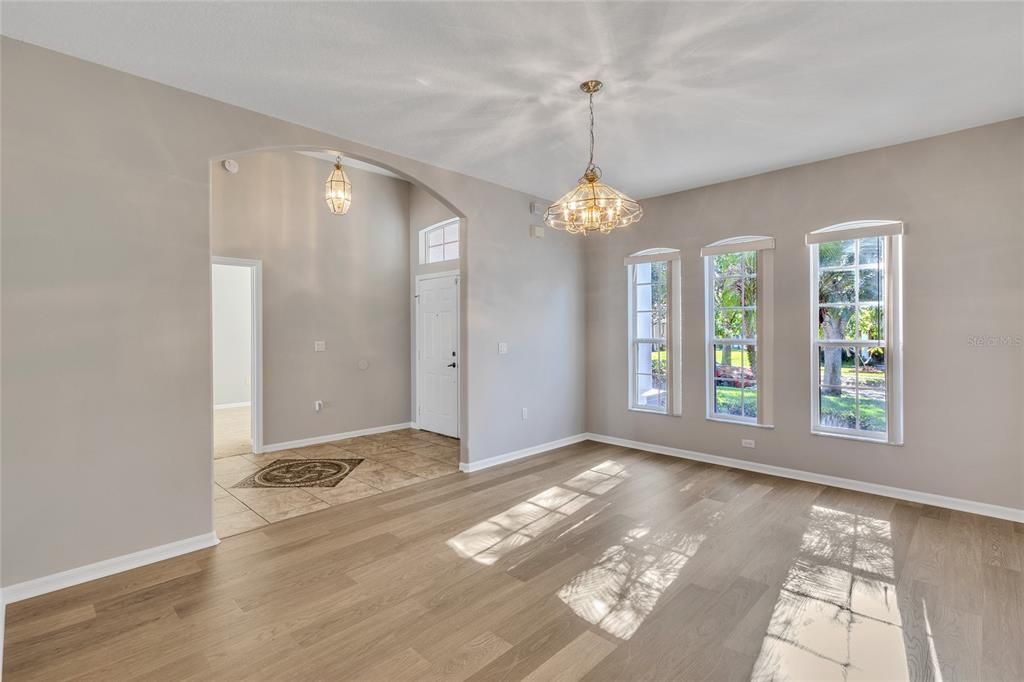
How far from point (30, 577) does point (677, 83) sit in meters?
4.68

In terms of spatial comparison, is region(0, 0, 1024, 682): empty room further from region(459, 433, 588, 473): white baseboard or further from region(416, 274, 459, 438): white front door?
region(416, 274, 459, 438): white front door

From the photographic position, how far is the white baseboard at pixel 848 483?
11.9 feet

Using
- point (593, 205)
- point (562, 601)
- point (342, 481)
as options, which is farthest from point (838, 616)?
point (342, 481)

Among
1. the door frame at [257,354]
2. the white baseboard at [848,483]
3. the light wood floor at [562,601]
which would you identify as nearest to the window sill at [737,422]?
the white baseboard at [848,483]

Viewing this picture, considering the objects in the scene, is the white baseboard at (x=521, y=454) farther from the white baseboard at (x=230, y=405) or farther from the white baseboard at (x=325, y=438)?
the white baseboard at (x=230, y=405)

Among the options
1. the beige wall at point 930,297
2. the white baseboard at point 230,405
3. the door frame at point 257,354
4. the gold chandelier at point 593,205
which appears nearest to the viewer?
the gold chandelier at point 593,205

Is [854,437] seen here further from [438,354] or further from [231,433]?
[231,433]

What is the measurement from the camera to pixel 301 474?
4738 millimetres

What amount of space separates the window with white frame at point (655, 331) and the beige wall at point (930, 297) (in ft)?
2.07

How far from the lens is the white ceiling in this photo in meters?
2.37

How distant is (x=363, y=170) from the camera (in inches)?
253

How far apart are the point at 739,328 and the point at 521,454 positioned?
269 cm

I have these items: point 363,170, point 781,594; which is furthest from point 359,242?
point 781,594

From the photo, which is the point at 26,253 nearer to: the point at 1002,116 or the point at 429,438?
the point at 429,438
